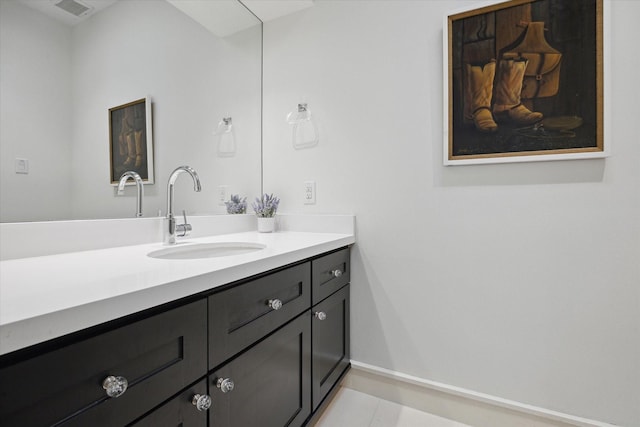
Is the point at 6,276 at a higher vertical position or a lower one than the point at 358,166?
lower

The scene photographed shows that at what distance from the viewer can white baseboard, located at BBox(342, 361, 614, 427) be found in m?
1.22

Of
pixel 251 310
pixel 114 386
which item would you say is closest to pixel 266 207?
pixel 251 310

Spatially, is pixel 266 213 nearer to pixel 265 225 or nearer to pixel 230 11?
pixel 265 225

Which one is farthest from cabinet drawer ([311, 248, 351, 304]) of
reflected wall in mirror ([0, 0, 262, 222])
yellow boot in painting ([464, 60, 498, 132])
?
yellow boot in painting ([464, 60, 498, 132])

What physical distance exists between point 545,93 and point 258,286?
50.8 inches

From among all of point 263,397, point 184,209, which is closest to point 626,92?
point 263,397

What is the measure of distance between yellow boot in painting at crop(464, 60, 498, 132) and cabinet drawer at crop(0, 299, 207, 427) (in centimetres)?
126

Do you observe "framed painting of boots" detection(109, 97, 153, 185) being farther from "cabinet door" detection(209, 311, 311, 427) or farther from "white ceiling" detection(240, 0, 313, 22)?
"white ceiling" detection(240, 0, 313, 22)

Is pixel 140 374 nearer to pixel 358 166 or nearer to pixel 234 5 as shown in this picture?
pixel 358 166

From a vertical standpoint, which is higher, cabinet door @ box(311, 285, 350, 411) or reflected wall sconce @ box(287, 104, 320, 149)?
reflected wall sconce @ box(287, 104, 320, 149)

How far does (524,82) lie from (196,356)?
1.48 m

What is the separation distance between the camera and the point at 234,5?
1.68 m

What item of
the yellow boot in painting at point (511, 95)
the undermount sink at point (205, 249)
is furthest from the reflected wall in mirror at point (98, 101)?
the yellow boot in painting at point (511, 95)

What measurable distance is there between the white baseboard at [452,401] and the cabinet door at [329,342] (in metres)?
0.15
